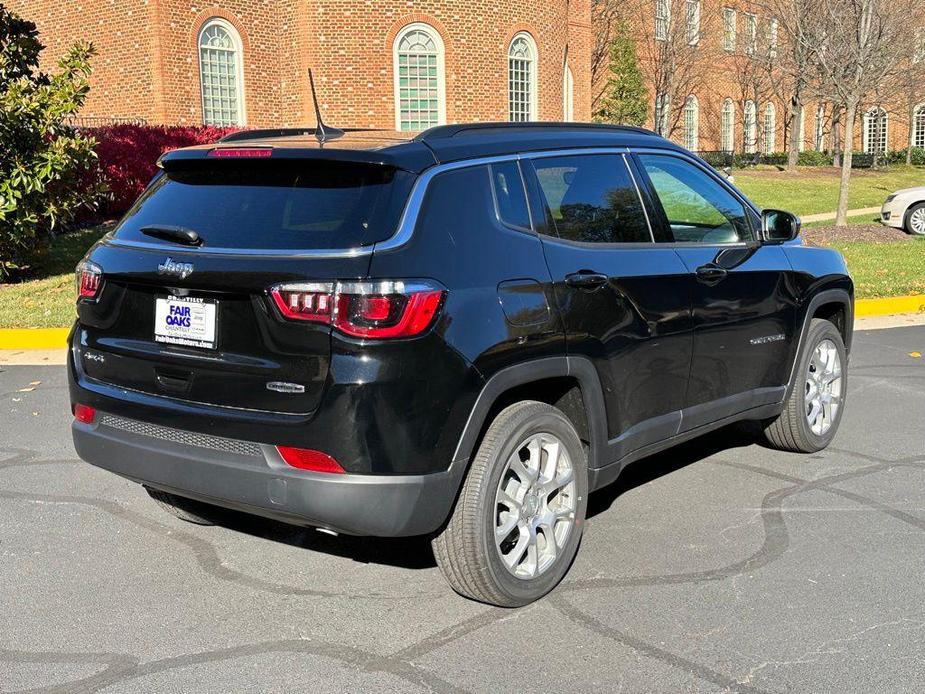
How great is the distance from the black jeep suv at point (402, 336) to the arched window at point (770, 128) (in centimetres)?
4959

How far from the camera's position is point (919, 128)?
57156 millimetres

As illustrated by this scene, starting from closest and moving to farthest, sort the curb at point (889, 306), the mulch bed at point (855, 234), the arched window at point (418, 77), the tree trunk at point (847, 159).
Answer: the curb at point (889, 306) < the mulch bed at point (855, 234) < the tree trunk at point (847, 159) < the arched window at point (418, 77)

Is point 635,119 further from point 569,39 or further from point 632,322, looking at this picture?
point 632,322

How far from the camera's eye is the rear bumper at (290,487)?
352 centimetres

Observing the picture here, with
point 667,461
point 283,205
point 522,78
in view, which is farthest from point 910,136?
point 283,205

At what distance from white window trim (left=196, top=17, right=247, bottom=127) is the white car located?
16.5 m

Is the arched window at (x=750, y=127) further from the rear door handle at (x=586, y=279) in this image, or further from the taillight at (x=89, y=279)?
the taillight at (x=89, y=279)

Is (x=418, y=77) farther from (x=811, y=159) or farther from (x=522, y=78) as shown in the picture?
(x=811, y=159)

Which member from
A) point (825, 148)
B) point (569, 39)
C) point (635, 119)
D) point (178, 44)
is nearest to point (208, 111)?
point (178, 44)

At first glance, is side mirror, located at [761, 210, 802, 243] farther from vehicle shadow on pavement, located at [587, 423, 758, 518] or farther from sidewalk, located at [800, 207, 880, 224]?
sidewalk, located at [800, 207, 880, 224]

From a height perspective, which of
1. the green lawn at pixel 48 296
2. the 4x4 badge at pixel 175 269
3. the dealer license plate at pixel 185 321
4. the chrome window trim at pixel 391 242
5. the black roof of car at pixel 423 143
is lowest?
the green lawn at pixel 48 296

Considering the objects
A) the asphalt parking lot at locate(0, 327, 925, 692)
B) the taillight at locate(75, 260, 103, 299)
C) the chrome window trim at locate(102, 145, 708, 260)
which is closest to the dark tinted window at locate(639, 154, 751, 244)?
the chrome window trim at locate(102, 145, 708, 260)

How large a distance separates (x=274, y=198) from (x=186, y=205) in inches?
17.0

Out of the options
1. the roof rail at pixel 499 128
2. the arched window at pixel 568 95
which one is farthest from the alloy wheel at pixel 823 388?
the arched window at pixel 568 95
